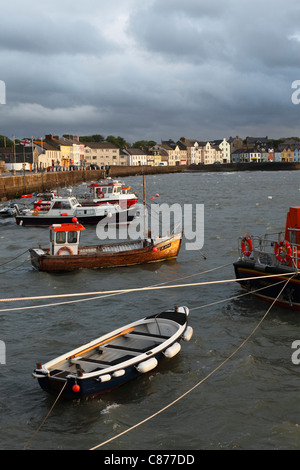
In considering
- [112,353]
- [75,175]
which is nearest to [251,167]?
[75,175]

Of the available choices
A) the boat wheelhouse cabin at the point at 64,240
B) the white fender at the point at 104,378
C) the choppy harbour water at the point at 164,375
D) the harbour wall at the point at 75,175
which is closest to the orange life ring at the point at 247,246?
the choppy harbour water at the point at 164,375

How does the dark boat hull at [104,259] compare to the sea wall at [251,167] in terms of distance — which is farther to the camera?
the sea wall at [251,167]

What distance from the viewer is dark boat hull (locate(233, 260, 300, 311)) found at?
54.8 feet

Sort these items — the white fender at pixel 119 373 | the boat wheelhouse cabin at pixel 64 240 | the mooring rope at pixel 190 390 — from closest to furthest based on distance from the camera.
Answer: the mooring rope at pixel 190 390, the white fender at pixel 119 373, the boat wheelhouse cabin at pixel 64 240

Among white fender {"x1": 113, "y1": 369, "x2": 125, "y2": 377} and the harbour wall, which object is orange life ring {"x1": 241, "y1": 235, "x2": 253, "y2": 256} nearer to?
the harbour wall

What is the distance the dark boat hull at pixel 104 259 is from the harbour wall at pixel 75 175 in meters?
4.28

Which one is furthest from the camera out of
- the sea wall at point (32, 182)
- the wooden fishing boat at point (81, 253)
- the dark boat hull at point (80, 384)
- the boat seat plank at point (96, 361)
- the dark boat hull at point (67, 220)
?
the sea wall at point (32, 182)

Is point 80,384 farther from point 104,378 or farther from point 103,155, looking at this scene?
point 103,155

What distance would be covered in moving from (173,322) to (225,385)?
2.32 meters

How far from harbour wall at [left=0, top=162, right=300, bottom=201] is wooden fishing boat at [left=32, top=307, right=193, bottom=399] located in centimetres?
827

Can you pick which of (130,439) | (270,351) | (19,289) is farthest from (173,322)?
(19,289)

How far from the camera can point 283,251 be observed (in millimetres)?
17266

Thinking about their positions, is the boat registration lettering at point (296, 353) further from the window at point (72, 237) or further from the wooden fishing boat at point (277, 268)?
the window at point (72, 237)

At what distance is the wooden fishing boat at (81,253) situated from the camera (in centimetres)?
2416
